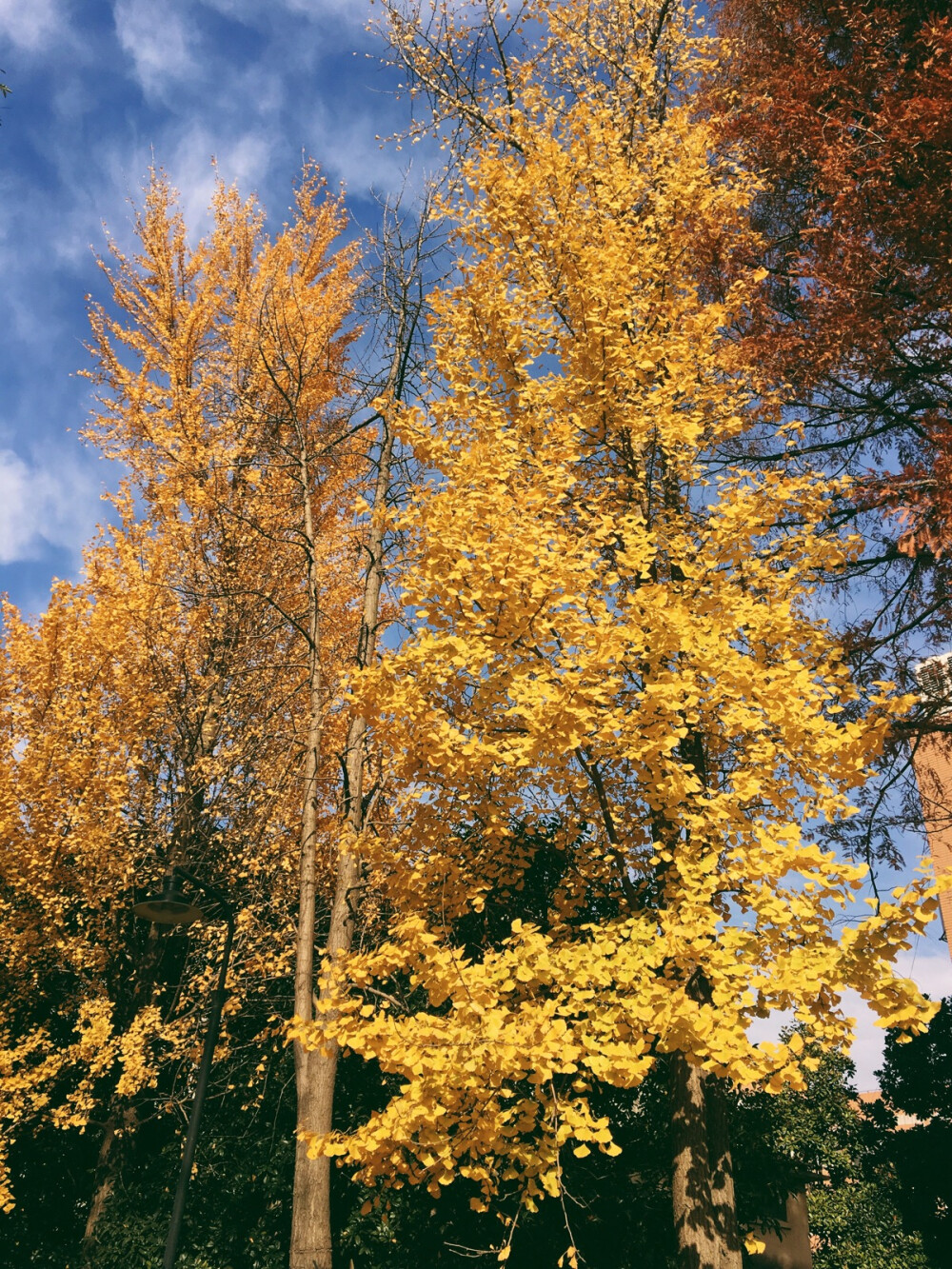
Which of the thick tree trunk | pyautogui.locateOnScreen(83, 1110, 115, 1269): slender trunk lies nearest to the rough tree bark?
the thick tree trunk

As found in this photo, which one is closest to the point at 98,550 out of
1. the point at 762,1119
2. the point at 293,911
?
the point at 293,911

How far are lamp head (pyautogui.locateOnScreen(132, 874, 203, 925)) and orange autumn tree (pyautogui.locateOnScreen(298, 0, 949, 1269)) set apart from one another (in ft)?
5.24

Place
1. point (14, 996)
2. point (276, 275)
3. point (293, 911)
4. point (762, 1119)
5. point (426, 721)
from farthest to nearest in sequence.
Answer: point (276, 275)
point (293, 911)
point (14, 996)
point (762, 1119)
point (426, 721)

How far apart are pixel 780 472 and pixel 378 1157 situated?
4.82 m

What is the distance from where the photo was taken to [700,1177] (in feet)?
16.3

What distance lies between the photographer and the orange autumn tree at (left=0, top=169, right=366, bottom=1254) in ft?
29.8

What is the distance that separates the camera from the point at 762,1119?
8781 mm

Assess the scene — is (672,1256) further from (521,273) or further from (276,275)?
(276,275)

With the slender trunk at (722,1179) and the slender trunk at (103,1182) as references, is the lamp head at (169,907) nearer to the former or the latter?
the slender trunk at (722,1179)

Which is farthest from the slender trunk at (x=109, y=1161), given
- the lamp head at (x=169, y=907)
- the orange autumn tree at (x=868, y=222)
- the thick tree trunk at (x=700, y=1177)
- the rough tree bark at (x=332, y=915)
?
the orange autumn tree at (x=868, y=222)

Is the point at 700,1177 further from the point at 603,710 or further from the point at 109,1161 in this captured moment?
the point at 109,1161

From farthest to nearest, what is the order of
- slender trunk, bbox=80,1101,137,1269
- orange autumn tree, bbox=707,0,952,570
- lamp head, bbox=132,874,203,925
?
slender trunk, bbox=80,1101,137,1269
lamp head, bbox=132,874,203,925
orange autumn tree, bbox=707,0,952,570

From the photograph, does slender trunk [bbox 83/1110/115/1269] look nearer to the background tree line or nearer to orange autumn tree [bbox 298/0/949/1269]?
the background tree line

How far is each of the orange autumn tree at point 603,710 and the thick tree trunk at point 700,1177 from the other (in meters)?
0.02
